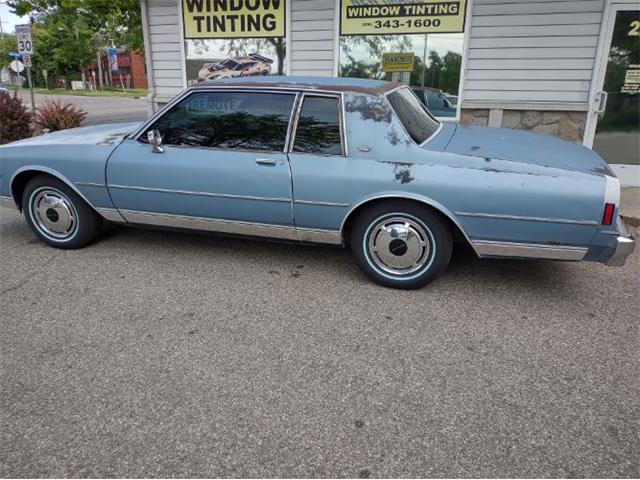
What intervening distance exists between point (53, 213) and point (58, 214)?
57 millimetres

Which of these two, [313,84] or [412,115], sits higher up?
[313,84]

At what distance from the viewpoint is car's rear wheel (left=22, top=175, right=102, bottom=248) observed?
4.37m

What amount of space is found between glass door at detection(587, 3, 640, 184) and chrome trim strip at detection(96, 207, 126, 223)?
6.21 metres

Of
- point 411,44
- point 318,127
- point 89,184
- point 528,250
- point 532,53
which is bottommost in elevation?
point 528,250

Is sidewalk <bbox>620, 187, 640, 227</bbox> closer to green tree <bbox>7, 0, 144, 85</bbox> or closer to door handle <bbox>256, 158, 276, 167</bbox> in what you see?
door handle <bbox>256, 158, 276, 167</bbox>

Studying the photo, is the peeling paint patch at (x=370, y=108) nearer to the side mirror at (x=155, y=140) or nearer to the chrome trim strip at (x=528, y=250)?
the chrome trim strip at (x=528, y=250)

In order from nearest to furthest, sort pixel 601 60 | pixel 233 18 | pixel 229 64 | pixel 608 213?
pixel 608 213, pixel 601 60, pixel 233 18, pixel 229 64

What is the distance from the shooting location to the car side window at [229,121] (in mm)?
3773

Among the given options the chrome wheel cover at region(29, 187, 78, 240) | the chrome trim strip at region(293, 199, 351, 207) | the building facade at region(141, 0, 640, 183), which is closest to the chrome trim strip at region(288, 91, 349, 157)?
the chrome trim strip at region(293, 199, 351, 207)

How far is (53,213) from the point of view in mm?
4410

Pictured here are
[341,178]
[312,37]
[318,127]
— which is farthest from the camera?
[312,37]

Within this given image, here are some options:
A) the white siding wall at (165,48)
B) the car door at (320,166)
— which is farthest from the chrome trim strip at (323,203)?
the white siding wall at (165,48)

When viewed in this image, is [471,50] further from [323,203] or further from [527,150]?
[323,203]

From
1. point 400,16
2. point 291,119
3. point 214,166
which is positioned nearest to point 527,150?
point 291,119
